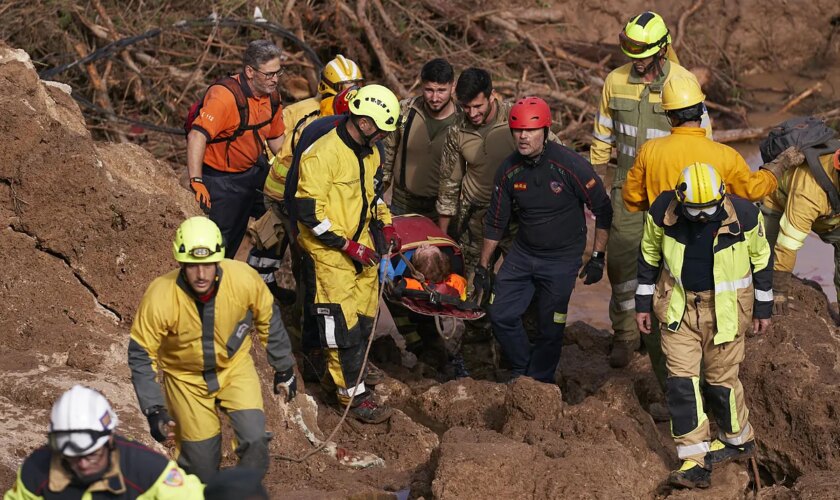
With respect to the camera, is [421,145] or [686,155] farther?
[421,145]

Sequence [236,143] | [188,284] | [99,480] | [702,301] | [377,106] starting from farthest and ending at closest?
[236,143] < [377,106] < [702,301] < [188,284] < [99,480]

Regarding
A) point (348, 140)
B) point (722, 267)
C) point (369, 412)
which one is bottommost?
point (369, 412)

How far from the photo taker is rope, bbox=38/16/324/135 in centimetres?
1259

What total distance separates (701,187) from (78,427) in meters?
3.65

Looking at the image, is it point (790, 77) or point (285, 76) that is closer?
point (285, 76)

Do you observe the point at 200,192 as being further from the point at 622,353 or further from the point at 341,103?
the point at 622,353

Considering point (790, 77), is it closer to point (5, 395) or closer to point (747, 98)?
point (747, 98)

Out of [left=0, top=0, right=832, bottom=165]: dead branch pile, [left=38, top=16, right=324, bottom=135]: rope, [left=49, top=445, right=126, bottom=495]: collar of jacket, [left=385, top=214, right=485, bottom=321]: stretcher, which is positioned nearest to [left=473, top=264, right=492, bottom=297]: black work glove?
[left=385, top=214, right=485, bottom=321]: stretcher

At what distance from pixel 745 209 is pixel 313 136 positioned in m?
2.77

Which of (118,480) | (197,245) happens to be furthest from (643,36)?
(118,480)

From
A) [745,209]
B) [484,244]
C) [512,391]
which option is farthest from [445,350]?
[745,209]

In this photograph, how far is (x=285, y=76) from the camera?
13.9m

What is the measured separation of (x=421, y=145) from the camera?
9008mm

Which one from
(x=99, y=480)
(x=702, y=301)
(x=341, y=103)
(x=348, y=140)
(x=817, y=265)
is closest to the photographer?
(x=99, y=480)
